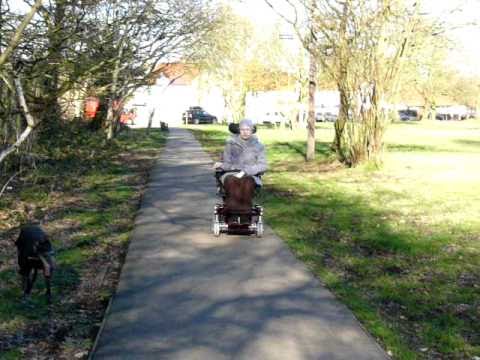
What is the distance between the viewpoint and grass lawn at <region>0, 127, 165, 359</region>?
5660 millimetres

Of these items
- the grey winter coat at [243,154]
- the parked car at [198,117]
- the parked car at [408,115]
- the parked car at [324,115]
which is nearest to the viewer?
the grey winter coat at [243,154]

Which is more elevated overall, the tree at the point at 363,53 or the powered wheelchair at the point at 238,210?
the tree at the point at 363,53

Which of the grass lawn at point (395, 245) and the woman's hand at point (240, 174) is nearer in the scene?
the grass lawn at point (395, 245)

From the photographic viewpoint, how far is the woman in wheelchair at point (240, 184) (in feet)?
32.4

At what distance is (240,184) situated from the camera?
9945 millimetres

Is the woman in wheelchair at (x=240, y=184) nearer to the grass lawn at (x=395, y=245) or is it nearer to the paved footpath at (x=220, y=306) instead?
the paved footpath at (x=220, y=306)

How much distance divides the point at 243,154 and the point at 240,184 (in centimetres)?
74

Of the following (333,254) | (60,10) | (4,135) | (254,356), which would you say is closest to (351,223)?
(333,254)

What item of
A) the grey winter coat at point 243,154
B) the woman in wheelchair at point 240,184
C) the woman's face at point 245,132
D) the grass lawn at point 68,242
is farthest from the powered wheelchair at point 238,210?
the grass lawn at point 68,242

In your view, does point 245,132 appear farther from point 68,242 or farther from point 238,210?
point 68,242

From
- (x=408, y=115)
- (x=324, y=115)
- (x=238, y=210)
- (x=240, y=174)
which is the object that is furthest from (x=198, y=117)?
(x=238, y=210)

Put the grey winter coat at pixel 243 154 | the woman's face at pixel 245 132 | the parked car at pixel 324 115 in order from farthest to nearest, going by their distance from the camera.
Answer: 1. the parked car at pixel 324 115
2. the woman's face at pixel 245 132
3. the grey winter coat at pixel 243 154

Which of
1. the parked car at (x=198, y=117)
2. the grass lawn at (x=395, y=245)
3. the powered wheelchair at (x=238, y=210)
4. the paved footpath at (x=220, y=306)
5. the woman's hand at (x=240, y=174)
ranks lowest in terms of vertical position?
the parked car at (x=198, y=117)

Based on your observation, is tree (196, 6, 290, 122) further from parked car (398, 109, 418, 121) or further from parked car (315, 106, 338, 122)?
parked car (398, 109, 418, 121)
